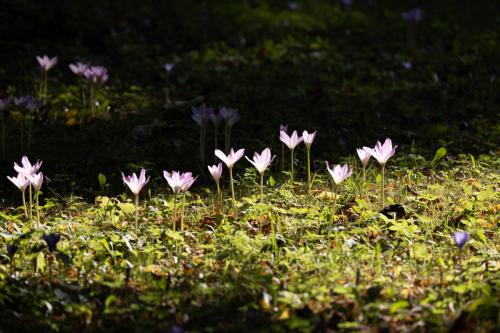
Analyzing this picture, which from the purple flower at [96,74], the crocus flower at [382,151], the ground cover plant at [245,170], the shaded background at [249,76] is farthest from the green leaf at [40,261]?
the purple flower at [96,74]

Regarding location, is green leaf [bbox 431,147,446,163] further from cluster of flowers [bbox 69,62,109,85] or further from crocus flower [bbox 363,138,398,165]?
cluster of flowers [bbox 69,62,109,85]

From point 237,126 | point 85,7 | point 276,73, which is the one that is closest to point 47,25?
point 85,7

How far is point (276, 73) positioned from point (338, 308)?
198 inches

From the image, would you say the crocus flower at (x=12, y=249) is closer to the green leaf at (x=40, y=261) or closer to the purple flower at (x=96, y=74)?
Result: the green leaf at (x=40, y=261)

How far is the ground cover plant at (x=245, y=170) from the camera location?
3209mm

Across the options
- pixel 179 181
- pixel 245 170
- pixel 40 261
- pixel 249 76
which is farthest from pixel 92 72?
pixel 40 261

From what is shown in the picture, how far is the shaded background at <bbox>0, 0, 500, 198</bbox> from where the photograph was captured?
5.84 m

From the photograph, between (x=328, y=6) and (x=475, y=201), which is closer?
(x=475, y=201)

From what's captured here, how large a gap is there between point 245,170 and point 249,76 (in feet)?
8.82

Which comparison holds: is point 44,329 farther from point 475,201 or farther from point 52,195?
point 475,201

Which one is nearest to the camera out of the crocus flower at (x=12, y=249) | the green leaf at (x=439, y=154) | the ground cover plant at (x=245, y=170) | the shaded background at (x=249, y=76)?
the ground cover plant at (x=245, y=170)

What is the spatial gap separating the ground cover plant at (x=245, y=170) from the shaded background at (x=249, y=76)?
0.03 meters

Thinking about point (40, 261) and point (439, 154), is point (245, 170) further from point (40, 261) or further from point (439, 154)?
point (40, 261)

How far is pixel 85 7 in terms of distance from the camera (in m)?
9.16
